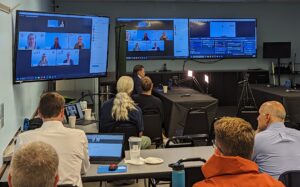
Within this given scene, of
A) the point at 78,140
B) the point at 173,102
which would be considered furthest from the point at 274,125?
the point at 173,102

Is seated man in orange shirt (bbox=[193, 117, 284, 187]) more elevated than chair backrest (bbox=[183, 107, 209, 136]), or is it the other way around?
seated man in orange shirt (bbox=[193, 117, 284, 187])

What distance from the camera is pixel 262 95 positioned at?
759 cm

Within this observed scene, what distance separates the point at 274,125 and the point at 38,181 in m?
2.07

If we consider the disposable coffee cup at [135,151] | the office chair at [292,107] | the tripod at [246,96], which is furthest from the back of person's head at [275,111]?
the tripod at [246,96]

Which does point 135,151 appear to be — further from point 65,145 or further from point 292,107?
point 292,107

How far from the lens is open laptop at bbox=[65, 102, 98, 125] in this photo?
431 cm

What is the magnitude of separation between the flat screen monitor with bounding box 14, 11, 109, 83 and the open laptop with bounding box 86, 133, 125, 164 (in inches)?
38.6

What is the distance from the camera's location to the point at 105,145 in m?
2.92

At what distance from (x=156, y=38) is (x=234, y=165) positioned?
27.0ft

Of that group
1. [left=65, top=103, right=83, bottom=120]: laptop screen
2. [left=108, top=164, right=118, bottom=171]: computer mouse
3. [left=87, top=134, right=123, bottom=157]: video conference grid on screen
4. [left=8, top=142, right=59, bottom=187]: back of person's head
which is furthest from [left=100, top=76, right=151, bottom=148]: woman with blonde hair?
[left=8, top=142, right=59, bottom=187]: back of person's head

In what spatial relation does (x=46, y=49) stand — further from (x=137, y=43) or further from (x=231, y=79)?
(x=231, y=79)

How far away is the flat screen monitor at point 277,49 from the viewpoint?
10.2m

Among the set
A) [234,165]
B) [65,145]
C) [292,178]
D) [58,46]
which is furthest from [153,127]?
[234,165]

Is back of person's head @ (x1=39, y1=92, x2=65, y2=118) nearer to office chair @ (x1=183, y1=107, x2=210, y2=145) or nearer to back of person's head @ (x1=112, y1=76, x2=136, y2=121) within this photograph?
back of person's head @ (x1=112, y1=76, x2=136, y2=121)
